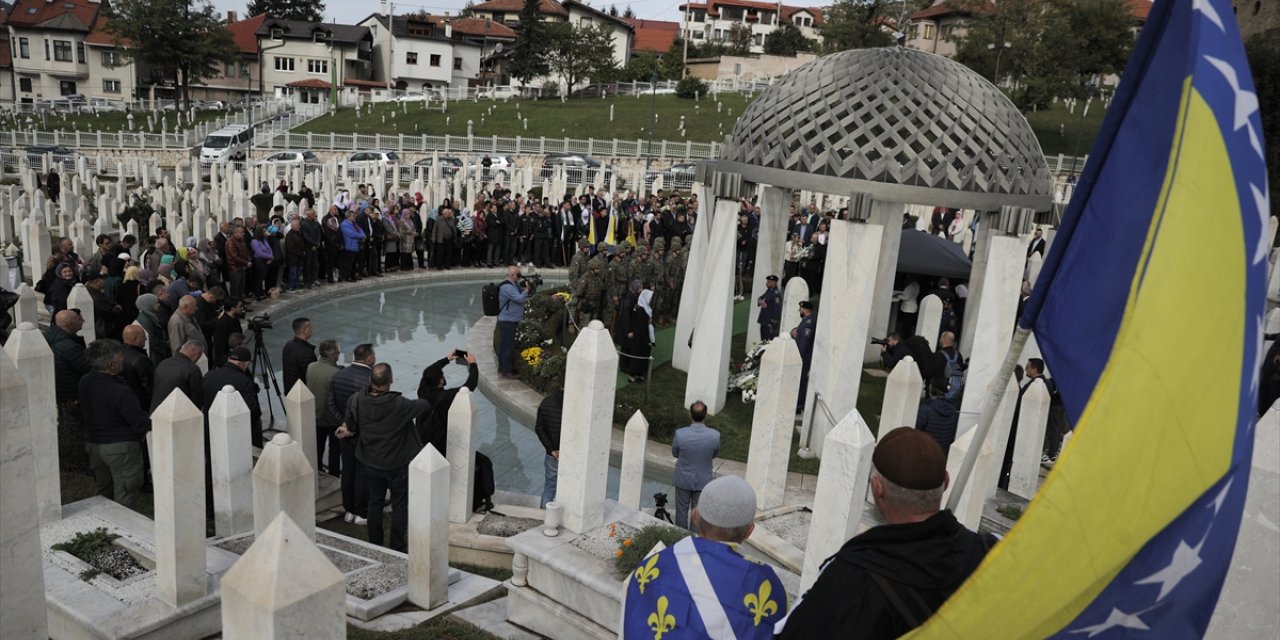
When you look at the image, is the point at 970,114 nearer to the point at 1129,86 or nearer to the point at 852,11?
the point at 1129,86

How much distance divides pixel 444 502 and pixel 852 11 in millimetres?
62924

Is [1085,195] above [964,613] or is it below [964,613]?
above

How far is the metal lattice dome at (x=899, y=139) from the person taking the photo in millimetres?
9008

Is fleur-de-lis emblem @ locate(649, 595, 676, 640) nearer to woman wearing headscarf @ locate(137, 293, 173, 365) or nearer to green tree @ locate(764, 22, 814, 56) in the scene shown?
woman wearing headscarf @ locate(137, 293, 173, 365)

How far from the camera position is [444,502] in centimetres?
512

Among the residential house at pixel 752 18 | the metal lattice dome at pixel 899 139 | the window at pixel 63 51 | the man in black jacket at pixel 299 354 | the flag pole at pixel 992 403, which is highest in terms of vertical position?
the residential house at pixel 752 18

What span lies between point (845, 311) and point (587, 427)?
393cm

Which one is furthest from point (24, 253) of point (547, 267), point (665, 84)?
point (665, 84)

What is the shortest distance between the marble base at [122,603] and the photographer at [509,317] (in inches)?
235

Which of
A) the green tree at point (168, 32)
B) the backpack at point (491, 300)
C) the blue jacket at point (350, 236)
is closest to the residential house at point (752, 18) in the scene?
the green tree at point (168, 32)

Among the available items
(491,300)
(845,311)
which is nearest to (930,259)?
(845,311)

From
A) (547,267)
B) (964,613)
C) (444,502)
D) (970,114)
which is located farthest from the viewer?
(547,267)

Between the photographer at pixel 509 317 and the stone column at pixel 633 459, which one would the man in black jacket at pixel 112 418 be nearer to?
the stone column at pixel 633 459

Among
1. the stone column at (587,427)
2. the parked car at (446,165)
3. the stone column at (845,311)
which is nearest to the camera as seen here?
the stone column at (587,427)
